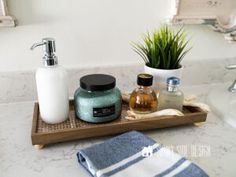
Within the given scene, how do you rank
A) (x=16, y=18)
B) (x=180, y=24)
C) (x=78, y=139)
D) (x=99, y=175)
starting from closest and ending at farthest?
(x=99, y=175), (x=78, y=139), (x=16, y=18), (x=180, y=24)

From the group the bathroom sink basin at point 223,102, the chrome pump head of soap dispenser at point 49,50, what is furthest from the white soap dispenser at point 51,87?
the bathroom sink basin at point 223,102

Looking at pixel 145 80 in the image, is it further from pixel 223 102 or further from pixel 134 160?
pixel 223 102

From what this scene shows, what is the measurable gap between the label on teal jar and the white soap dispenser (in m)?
0.09

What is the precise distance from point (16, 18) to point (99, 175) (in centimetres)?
53

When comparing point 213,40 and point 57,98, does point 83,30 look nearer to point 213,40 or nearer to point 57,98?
point 57,98

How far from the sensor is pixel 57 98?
62cm

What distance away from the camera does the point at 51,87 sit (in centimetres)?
60

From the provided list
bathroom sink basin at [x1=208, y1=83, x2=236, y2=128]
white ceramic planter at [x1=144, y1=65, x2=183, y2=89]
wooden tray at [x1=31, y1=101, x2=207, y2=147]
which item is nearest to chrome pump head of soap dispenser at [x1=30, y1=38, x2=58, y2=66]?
wooden tray at [x1=31, y1=101, x2=207, y2=147]

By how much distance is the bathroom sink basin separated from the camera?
0.72 m

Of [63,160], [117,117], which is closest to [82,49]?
[117,117]

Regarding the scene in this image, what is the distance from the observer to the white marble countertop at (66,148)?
1.66 ft

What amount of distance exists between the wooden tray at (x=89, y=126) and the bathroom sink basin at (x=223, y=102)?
0.10 meters

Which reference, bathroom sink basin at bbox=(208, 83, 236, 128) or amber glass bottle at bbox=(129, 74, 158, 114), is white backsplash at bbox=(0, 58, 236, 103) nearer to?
bathroom sink basin at bbox=(208, 83, 236, 128)

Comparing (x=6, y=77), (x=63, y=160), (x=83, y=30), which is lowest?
(x=63, y=160)
